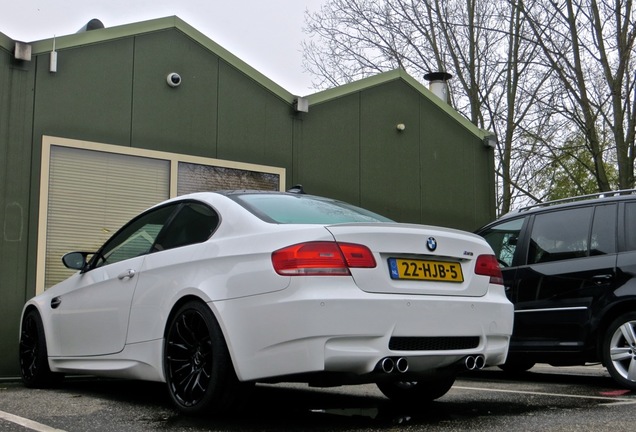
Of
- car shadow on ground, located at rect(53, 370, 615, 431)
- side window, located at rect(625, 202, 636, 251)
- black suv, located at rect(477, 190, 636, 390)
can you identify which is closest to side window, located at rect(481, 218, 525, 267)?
black suv, located at rect(477, 190, 636, 390)

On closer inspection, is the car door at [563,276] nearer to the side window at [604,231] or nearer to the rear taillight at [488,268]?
the side window at [604,231]

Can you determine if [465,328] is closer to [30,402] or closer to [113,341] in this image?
[113,341]

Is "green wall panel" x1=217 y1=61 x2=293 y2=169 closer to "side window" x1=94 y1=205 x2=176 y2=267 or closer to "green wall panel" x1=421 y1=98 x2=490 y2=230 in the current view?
"green wall panel" x1=421 y1=98 x2=490 y2=230

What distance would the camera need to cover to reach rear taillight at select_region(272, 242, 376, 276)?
4035 mm

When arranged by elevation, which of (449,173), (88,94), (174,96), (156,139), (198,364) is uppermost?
(174,96)

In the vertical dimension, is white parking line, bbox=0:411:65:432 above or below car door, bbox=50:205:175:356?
below

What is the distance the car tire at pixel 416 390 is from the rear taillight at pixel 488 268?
33.1 inches

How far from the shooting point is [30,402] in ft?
17.8

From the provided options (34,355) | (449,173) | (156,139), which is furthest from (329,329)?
(449,173)

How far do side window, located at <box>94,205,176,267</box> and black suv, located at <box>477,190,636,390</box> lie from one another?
12.3 feet

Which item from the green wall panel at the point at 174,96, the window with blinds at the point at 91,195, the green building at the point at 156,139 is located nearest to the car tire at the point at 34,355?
the green building at the point at 156,139

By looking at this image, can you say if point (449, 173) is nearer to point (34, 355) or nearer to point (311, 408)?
point (34, 355)

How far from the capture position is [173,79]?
373 inches

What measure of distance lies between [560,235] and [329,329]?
422 centimetres
